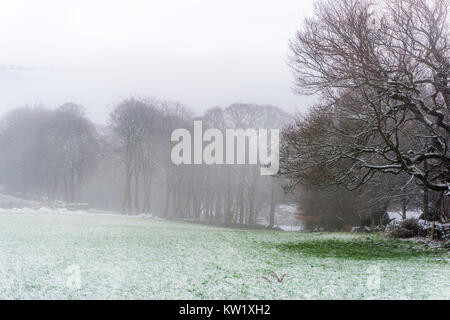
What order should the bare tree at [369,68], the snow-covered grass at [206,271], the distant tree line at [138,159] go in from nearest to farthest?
the snow-covered grass at [206,271] < the bare tree at [369,68] < the distant tree line at [138,159]

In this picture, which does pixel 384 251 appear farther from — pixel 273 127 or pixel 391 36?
pixel 273 127

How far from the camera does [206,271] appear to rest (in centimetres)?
1395

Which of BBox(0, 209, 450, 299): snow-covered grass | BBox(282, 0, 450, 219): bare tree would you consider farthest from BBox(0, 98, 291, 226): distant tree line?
BBox(0, 209, 450, 299): snow-covered grass

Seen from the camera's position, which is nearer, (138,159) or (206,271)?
(206,271)

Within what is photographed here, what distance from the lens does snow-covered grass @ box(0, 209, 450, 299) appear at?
1116 cm

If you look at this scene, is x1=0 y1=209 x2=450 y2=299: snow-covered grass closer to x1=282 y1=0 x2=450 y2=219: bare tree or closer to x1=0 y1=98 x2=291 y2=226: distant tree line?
x1=282 y1=0 x2=450 y2=219: bare tree

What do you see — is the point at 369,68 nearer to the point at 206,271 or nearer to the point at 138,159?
the point at 206,271

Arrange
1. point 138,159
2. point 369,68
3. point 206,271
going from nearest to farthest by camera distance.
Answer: point 206,271, point 369,68, point 138,159

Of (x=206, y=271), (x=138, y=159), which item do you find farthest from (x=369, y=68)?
(x=138, y=159)

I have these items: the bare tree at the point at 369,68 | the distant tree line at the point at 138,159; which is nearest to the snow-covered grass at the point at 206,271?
the bare tree at the point at 369,68

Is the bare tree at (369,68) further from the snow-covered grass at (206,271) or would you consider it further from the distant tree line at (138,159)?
the distant tree line at (138,159)

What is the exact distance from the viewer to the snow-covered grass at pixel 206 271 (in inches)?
439

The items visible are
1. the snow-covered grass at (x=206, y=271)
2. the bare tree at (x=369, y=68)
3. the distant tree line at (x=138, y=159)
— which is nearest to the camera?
the snow-covered grass at (x=206, y=271)

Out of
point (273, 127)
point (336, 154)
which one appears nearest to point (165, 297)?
point (336, 154)
